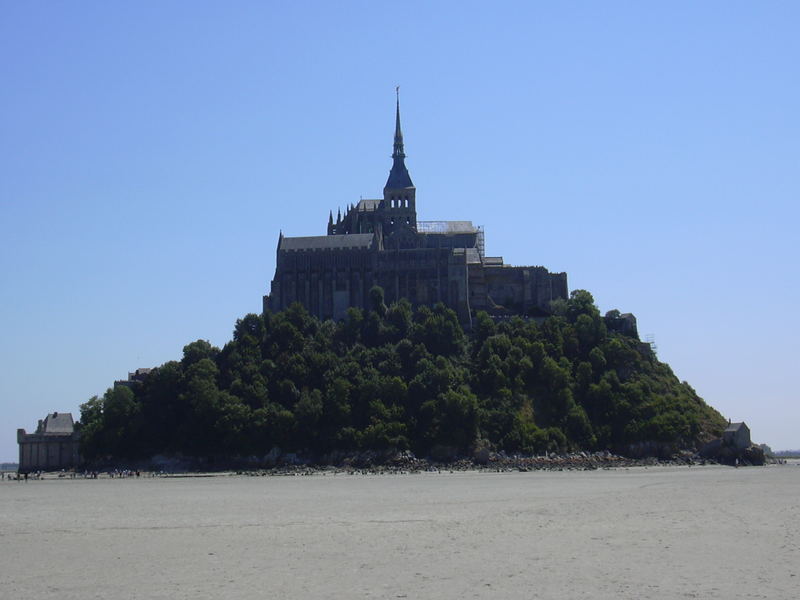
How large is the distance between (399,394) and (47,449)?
3629cm

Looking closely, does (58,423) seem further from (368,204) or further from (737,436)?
(737,436)

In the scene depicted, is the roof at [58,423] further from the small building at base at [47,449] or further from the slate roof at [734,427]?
the slate roof at [734,427]

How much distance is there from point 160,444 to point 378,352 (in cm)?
2324

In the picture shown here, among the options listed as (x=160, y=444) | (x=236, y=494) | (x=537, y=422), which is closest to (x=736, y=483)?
(x=236, y=494)

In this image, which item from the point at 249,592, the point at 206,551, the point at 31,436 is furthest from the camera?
the point at 31,436

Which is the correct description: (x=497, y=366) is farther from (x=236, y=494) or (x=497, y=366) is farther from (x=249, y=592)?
(x=249, y=592)

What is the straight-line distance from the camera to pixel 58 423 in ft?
363

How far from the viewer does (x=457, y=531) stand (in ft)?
131

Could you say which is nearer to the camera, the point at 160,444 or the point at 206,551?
the point at 206,551

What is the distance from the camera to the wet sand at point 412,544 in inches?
1132

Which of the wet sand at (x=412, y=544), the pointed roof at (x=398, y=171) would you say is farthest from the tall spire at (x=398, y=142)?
the wet sand at (x=412, y=544)

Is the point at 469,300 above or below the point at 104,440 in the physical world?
above

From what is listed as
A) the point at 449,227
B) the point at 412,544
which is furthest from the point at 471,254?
the point at 412,544

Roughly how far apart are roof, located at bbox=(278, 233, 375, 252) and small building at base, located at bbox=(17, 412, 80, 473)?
1247 inches
